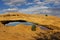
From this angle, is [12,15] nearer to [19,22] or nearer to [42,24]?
[19,22]

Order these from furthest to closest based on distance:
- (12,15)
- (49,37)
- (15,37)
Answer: (12,15), (49,37), (15,37)

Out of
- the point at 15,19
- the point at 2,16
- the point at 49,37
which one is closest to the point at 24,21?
the point at 15,19

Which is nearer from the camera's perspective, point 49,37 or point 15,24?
point 49,37

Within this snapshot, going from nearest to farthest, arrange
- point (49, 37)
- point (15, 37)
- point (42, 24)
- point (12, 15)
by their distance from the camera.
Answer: point (15, 37) < point (49, 37) < point (42, 24) < point (12, 15)

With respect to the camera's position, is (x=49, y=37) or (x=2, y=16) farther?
(x=2, y=16)

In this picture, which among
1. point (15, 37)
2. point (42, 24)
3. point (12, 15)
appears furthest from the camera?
point (12, 15)

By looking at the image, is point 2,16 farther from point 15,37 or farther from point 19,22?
point 15,37

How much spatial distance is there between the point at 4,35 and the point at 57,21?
197 inches

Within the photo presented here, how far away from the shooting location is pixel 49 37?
11375 mm

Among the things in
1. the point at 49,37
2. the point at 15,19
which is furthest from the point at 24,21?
the point at 49,37

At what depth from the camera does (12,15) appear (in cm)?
1443

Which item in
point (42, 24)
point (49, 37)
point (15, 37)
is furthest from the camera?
point (42, 24)

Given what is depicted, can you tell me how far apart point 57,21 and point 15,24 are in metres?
3.30

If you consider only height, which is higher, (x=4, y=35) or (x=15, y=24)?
(x=4, y=35)
